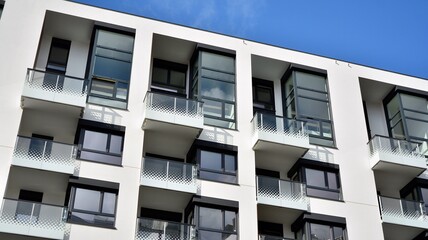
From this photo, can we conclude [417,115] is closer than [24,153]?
No

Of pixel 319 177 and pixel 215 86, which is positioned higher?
pixel 215 86

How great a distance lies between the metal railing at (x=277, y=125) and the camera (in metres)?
28.1

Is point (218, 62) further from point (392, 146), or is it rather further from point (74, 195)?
point (74, 195)

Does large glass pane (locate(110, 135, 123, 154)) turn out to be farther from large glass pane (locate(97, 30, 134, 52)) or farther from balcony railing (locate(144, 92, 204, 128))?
large glass pane (locate(97, 30, 134, 52))

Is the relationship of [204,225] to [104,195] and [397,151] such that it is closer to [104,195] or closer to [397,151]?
[104,195]

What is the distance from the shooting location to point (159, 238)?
23906 mm

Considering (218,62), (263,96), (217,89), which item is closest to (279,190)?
(217,89)

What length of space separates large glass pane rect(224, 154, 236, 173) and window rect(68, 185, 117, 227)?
17.5ft

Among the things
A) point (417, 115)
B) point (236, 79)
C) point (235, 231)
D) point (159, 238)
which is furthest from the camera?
point (417, 115)

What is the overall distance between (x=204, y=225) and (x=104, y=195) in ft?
14.2

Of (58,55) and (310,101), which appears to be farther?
(310,101)

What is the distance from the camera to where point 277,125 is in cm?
2841

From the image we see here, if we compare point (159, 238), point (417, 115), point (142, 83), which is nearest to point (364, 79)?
point (417, 115)

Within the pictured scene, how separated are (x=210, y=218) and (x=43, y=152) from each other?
744 centimetres
